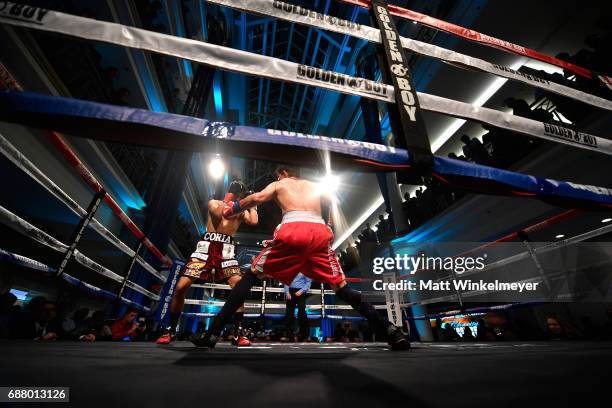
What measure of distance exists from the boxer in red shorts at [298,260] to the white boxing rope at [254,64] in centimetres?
69

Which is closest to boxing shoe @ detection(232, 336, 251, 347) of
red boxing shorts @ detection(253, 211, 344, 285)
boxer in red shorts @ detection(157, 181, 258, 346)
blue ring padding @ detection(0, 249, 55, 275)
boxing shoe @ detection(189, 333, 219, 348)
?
boxer in red shorts @ detection(157, 181, 258, 346)

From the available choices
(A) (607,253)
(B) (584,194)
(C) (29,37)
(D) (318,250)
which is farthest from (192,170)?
(A) (607,253)

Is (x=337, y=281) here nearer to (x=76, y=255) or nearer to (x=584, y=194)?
(x=584, y=194)

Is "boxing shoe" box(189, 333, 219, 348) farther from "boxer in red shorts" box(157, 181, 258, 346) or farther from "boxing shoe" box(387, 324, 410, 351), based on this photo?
"boxing shoe" box(387, 324, 410, 351)

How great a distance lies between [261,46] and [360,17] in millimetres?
3586

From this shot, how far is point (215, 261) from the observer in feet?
7.89

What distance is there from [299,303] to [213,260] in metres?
1.95

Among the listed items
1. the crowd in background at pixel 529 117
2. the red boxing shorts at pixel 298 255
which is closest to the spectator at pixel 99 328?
the red boxing shorts at pixel 298 255

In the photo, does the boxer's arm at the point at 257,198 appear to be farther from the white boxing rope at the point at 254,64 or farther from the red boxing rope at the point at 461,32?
the red boxing rope at the point at 461,32

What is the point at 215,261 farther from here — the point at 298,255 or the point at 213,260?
the point at 298,255

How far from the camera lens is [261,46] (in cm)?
947

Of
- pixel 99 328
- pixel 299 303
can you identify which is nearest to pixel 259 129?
pixel 299 303

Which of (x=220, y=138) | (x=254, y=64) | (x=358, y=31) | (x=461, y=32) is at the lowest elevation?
(x=220, y=138)

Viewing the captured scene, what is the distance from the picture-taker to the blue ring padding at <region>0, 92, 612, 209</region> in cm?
101
